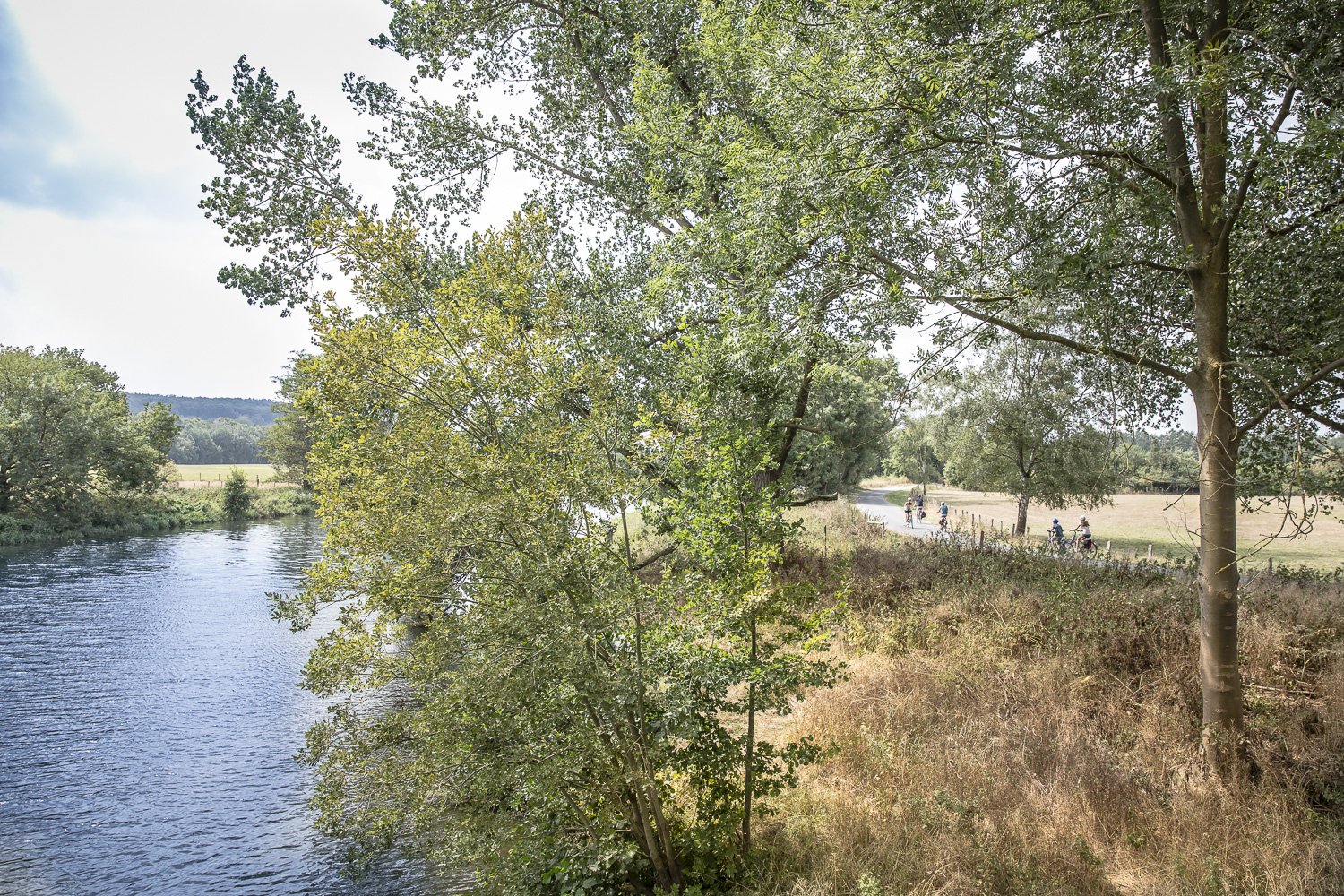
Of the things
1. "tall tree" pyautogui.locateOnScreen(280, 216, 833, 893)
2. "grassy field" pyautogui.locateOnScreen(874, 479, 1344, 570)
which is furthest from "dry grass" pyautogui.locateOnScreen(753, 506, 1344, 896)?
"grassy field" pyautogui.locateOnScreen(874, 479, 1344, 570)

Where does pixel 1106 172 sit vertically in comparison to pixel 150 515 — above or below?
above

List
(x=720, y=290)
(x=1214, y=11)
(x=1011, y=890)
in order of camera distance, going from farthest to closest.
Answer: (x=720, y=290) < (x=1214, y=11) < (x=1011, y=890)

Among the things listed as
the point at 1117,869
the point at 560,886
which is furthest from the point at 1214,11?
the point at 560,886

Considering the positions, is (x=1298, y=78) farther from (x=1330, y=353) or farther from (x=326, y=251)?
(x=326, y=251)

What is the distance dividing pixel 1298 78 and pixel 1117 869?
264 inches

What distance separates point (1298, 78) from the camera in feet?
19.1

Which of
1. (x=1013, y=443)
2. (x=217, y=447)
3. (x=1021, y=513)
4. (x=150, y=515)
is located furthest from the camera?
(x=217, y=447)

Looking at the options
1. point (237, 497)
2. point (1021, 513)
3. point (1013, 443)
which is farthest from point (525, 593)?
point (237, 497)

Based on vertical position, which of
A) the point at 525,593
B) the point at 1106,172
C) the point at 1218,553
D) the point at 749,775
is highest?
the point at 1106,172

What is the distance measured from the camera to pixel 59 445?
38.7m

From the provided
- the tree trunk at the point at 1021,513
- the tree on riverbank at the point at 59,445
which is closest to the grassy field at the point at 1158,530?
the tree trunk at the point at 1021,513

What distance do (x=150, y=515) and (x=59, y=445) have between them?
20.2 ft

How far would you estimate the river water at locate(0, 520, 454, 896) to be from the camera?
875 centimetres

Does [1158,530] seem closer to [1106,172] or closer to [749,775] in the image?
[1106,172]
